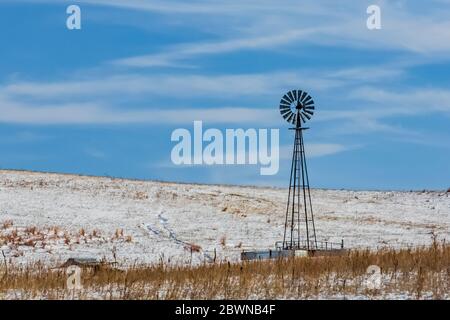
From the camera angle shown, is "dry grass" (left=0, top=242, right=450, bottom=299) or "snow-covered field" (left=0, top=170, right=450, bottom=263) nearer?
"dry grass" (left=0, top=242, right=450, bottom=299)

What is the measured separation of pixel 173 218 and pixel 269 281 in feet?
91.1

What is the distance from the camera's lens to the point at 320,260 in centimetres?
2022

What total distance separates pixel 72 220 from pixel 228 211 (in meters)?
9.92

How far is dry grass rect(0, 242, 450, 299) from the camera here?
51.4 feet

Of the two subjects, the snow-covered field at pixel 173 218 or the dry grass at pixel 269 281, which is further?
the snow-covered field at pixel 173 218

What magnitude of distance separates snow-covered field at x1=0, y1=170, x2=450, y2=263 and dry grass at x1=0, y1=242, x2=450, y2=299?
10.1 m

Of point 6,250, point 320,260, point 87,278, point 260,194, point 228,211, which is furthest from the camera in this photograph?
point 260,194

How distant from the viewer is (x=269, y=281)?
1752cm

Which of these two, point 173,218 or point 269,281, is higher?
point 173,218

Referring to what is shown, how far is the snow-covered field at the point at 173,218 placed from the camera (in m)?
34.3

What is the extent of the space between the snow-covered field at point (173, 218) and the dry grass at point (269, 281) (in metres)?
10.1
